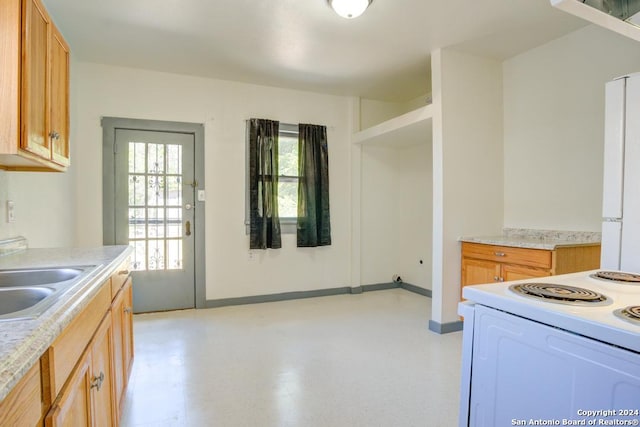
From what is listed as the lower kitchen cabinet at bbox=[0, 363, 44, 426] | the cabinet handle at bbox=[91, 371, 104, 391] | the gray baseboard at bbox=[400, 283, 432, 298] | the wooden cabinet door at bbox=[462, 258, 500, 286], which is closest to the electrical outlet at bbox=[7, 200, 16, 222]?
the cabinet handle at bbox=[91, 371, 104, 391]

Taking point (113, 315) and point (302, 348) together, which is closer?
point (113, 315)

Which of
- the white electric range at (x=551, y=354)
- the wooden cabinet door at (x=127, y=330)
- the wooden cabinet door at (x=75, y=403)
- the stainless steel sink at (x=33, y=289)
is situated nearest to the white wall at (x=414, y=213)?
the white electric range at (x=551, y=354)

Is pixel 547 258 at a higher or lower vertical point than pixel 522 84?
lower

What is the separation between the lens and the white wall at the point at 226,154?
3.66 metres

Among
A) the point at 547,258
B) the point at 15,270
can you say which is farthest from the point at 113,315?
the point at 547,258

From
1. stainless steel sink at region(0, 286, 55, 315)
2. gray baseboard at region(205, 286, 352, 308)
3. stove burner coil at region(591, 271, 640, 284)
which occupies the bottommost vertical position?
gray baseboard at region(205, 286, 352, 308)

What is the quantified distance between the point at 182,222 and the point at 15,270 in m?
2.46

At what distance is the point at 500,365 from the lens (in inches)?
43.9

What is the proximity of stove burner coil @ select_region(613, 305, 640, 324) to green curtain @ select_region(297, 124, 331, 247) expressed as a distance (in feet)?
11.9

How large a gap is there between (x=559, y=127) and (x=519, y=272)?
138cm

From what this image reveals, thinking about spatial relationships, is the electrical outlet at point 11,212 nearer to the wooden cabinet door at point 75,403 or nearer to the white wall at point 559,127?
the wooden cabinet door at point 75,403

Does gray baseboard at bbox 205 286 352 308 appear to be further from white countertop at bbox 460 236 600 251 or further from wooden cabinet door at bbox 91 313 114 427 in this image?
wooden cabinet door at bbox 91 313 114 427

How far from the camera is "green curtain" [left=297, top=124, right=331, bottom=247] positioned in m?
4.45

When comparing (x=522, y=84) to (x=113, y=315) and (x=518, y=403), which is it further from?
(x=113, y=315)
